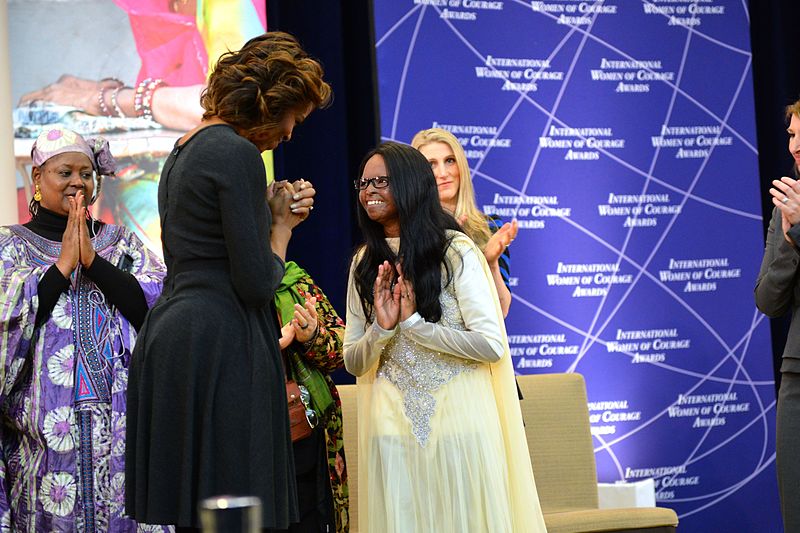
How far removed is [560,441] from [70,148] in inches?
102

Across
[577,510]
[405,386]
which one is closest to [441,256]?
[405,386]

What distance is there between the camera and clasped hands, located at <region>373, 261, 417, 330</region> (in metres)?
3.19

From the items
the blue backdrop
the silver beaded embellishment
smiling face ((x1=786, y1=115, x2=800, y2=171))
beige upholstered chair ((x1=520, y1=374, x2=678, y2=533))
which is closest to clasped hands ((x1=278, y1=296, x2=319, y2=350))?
the silver beaded embellishment

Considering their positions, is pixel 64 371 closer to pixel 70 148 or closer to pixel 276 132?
pixel 70 148

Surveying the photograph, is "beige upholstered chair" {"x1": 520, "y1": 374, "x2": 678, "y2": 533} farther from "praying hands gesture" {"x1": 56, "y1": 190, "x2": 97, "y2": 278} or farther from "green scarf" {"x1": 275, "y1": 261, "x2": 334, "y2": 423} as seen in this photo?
"praying hands gesture" {"x1": 56, "y1": 190, "x2": 97, "y2": 278}

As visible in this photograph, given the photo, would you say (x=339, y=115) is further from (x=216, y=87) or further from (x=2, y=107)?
(x=216, y=87)

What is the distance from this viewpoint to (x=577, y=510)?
15.6 feet

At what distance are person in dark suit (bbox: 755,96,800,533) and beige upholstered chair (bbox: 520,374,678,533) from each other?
3.60 feet

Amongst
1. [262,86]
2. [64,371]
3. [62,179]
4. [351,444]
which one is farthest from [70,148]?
[351,444]

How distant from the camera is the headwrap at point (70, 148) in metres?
3.57

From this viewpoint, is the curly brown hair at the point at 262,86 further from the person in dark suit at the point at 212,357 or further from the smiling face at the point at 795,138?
the smiling face at the point at 795,138

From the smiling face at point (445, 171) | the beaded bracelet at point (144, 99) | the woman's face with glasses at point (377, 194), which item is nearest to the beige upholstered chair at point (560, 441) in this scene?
the smiling face at point (445, 171)

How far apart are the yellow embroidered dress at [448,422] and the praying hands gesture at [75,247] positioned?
0.89 metres

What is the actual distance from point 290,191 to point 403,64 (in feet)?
8.49
